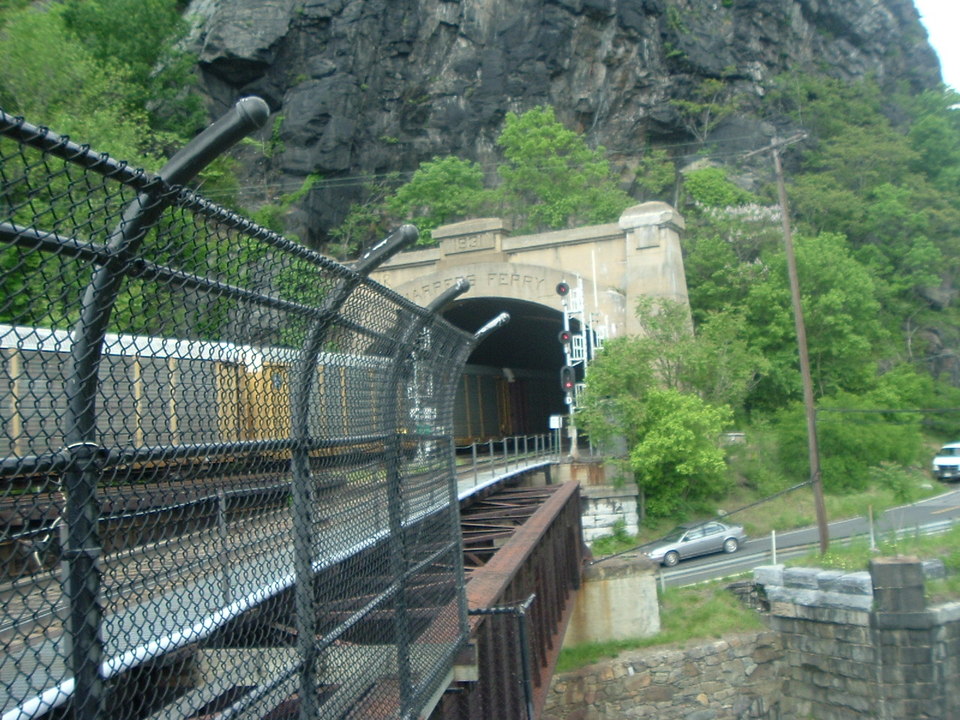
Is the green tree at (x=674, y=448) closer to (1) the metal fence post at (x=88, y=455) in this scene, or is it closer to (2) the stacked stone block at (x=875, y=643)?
(2) the stacked stone block at (x=875, y=643)

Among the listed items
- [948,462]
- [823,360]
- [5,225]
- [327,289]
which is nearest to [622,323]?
[823,360]

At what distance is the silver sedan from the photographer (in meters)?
27.5

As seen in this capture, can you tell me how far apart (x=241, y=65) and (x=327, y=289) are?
5411 cm

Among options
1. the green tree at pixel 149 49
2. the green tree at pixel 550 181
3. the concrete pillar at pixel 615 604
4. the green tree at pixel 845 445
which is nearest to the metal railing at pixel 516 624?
the concrete pillar at pixel 615 604

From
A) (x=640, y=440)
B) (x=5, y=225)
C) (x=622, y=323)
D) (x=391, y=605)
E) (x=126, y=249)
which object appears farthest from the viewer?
(x=622, y=323)

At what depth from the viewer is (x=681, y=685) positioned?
20.3 meters

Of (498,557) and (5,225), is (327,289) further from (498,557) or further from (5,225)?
(498,557)

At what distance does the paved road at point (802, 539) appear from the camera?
2548 centimetres

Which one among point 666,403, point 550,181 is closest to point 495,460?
point 666,403

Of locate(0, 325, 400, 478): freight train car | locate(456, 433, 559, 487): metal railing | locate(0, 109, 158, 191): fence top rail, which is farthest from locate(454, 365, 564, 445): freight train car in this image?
locate(0, 109, 158, 191): fence top rail

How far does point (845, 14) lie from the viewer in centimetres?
6981

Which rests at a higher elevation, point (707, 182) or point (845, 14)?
point (845, 14)

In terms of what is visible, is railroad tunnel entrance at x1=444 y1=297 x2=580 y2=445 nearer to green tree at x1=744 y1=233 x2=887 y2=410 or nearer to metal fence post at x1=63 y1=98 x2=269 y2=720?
green tree at x1=744 y1=233 x2=887 y2=410

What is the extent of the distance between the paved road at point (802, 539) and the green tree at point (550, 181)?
20.9 m
